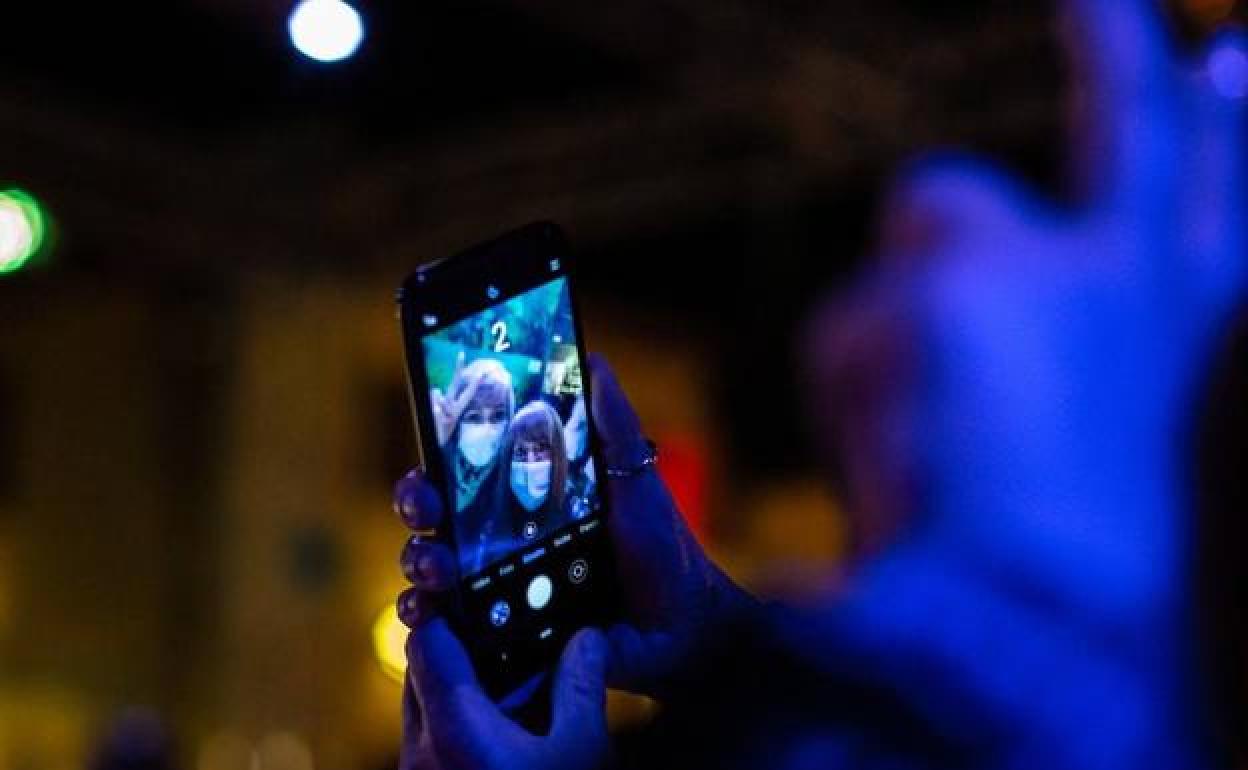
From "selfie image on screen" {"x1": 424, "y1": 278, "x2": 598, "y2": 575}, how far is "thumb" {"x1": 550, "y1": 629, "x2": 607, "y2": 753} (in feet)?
0.23

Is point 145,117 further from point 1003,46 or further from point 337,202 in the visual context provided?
point 1003,46

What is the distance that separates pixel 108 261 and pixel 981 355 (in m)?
6.02

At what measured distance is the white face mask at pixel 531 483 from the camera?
3.01ft

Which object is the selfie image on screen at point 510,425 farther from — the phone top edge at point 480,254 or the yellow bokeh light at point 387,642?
the yellow bokeh light at point 387,642

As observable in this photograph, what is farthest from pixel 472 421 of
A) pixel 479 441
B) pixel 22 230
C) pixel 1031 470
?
pixel 22 230

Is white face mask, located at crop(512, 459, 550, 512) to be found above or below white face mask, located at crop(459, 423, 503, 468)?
below

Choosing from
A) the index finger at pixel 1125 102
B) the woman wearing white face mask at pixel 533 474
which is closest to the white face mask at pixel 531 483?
the woman wearing white face mask at pixel 533 474

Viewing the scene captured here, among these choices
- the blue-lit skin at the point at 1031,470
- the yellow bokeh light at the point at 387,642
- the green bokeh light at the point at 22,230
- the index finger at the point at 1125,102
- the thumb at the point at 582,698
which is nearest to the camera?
the blue-lit skin at the point at 1031,470

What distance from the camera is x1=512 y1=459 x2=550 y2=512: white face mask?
0.92 meters

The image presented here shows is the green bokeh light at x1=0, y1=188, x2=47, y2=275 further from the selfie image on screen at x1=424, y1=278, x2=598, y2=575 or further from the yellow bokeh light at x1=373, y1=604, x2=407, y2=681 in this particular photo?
the selfie image on screen at x1=424, y1=278, x2=598, y2=575

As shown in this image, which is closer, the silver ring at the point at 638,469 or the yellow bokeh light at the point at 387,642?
the silver ring at the point at 638,469

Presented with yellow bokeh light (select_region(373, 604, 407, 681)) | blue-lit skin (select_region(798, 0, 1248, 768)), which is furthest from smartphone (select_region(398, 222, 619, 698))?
yellow bokeh light (select_region(373, 604, 407, 681))

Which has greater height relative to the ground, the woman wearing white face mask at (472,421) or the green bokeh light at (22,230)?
the green bokeh light at (22,230)

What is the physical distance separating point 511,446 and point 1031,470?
A: 10.9 inches
